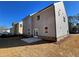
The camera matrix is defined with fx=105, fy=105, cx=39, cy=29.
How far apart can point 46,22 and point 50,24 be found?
888 mm

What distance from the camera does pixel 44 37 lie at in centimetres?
1356

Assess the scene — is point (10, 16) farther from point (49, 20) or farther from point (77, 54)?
point (77, 54)

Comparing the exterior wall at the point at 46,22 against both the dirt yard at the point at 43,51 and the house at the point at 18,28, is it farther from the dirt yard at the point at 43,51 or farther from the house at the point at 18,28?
the house at the point at 18,28

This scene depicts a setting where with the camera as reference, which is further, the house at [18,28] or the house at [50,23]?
the house at [18,28]

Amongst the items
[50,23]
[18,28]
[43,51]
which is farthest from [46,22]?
[18,28]

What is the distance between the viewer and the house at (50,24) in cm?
1185

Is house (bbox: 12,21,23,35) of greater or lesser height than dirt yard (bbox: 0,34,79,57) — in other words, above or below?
above

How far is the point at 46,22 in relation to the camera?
43.8ft

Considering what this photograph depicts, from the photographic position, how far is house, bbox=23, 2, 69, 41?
11850 millimetres

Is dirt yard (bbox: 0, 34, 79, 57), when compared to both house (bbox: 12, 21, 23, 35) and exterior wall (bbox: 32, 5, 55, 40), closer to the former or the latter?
exterior wall (bbox: 32, 5, 55, 40)

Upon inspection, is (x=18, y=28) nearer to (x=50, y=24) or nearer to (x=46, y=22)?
(x=46, y=22)

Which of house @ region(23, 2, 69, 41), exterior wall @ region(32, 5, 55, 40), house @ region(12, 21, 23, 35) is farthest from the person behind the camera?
house @ region(12, 21, 23, 35)

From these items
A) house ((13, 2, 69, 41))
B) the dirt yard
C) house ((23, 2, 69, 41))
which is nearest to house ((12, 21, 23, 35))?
house ((13, 2, 69, 41))

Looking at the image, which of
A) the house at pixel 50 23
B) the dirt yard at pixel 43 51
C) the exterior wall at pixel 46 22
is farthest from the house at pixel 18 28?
the dirt yard at pixel 43 51
